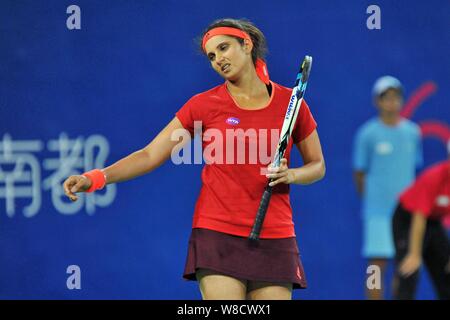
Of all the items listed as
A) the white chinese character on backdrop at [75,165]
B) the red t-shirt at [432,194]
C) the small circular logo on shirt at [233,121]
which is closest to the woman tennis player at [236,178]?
the small circular logo on shirt at [233,121]

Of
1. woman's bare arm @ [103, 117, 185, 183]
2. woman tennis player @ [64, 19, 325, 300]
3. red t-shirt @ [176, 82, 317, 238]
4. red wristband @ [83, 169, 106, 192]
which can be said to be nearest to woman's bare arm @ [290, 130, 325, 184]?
woman tennis player @ [64, 19, 325, 300]

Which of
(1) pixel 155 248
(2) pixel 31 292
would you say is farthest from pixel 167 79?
(2) pixel 31 292

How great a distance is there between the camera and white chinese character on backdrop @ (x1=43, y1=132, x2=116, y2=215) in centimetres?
677

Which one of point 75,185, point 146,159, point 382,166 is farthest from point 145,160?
point 382,166

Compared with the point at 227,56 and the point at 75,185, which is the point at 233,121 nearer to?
the point at 227,56

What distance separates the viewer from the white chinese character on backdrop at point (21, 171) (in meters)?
6.80

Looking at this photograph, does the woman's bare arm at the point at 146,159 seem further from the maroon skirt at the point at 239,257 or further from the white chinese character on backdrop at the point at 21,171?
the white chinese character on backdrop at the point at 21,171

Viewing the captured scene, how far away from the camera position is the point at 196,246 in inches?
203

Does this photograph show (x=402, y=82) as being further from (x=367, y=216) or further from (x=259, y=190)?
(x=259, y=190)

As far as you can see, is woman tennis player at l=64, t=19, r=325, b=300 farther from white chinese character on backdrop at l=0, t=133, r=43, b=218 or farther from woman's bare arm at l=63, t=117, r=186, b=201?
white chinese character on backdrop at l=0, t=133, r=43, b=218

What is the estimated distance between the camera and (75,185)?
506cm

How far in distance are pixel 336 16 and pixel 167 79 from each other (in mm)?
984

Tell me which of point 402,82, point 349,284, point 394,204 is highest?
point 402,82

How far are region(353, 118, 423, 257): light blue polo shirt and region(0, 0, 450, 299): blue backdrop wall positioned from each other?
0.06m
